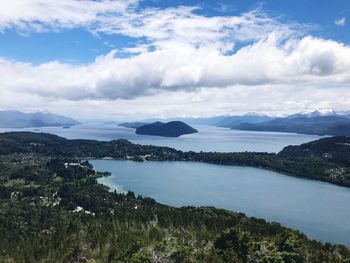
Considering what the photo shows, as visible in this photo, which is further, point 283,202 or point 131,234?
point 283,202

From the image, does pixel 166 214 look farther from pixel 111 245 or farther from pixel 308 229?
pixel 308 229

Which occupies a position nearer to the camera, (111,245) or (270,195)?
(111,245)

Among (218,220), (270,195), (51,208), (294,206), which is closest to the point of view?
(218,220)

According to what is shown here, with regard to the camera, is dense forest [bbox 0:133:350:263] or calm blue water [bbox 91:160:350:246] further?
calm blue water [bbox 91:160:350:246]

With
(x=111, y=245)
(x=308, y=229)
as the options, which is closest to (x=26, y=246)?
(x=111, y=245)

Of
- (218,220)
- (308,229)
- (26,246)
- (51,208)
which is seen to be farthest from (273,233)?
(51,208)

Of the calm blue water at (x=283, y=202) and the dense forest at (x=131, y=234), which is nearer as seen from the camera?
the dense forest at (x=131, y=234)

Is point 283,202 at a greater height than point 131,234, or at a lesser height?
greater

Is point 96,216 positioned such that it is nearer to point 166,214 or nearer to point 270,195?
point 166,214

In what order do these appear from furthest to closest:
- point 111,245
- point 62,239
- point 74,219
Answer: point 74,219 → point 62,239 → point 111,245
